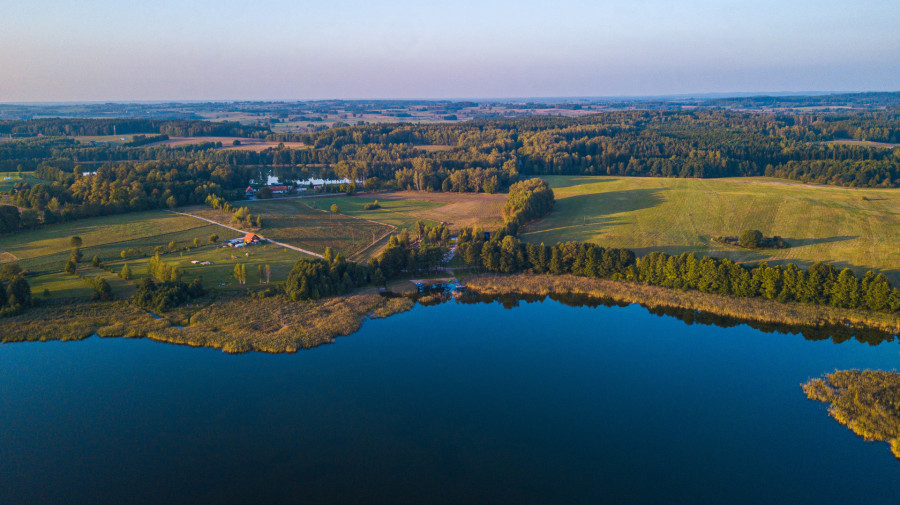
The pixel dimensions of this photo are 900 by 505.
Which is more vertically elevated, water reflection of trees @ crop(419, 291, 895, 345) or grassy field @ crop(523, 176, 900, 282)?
grassy field @ crop(523, 176, 900, 282)

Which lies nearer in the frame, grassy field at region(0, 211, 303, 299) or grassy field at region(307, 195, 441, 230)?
grassy field at region(0, 211, 303, 299)

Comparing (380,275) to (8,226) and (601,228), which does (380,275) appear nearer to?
(601,228)

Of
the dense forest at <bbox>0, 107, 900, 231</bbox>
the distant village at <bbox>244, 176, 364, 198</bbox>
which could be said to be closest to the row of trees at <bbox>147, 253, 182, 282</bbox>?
the dense forest at <bbox>0, 107, 900, 231</bbox>

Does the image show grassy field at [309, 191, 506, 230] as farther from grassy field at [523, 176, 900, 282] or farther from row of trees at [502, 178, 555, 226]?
grassy field at [523, 176, 900, 282]

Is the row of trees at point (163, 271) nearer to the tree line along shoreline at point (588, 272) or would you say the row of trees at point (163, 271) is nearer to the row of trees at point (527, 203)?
the tree line along shoreline at point (588, 272)

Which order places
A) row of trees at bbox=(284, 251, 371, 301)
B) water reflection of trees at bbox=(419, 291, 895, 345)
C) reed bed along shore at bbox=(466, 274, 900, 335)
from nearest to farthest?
water reflection of trees at bbox=(419, 291, 895, 345) < reed bed along shore at bbox=(466, 274, 900, 335) < row of trees at bbox=(284, 251, 371, 301)

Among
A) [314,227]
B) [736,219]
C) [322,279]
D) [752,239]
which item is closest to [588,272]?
[752,239]

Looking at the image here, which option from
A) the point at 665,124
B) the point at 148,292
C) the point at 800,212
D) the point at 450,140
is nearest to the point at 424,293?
the point at 148,292

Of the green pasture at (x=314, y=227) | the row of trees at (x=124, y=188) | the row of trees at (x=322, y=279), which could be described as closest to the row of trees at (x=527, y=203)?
the green pasture at (x=314, y=227)
